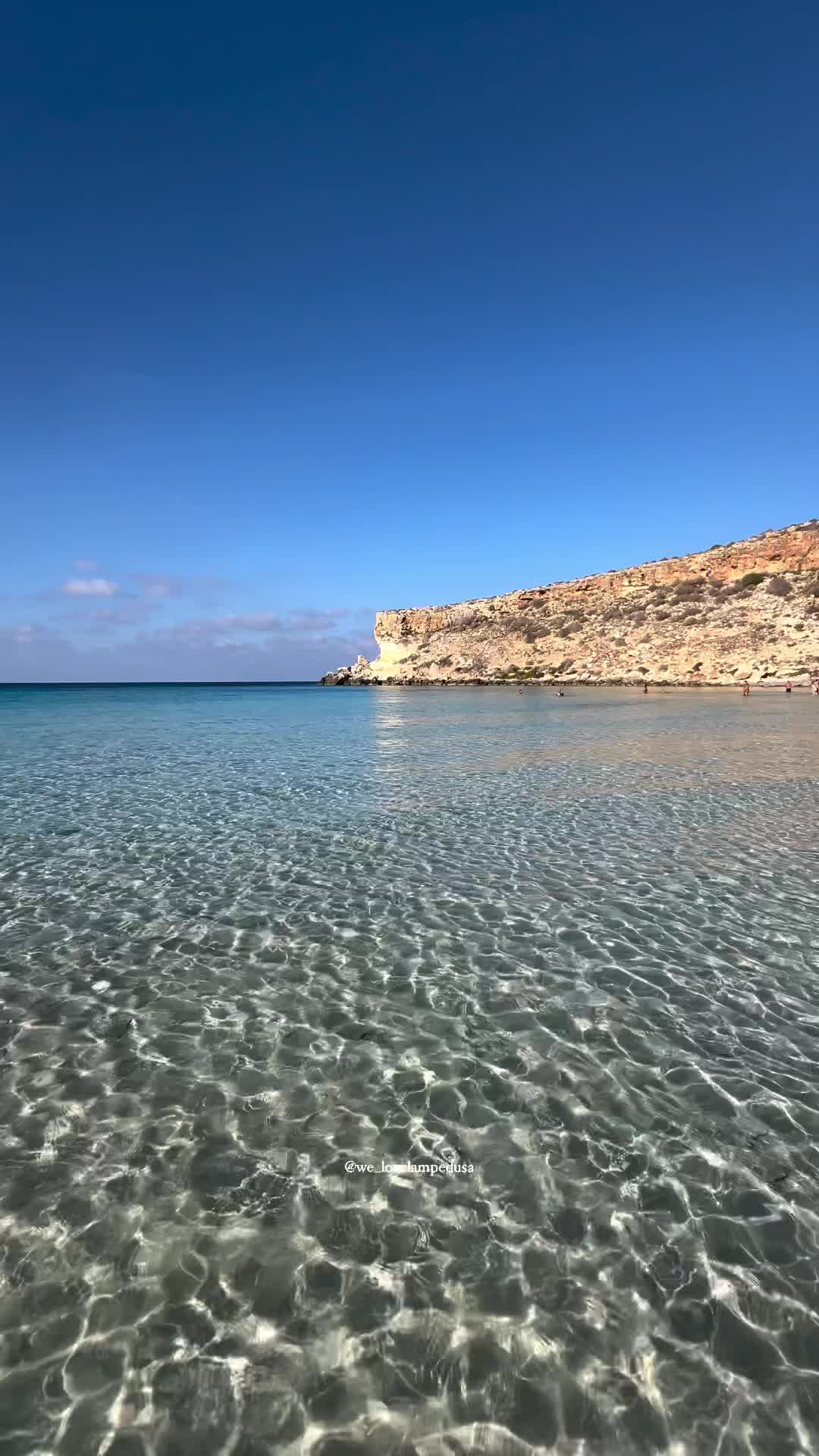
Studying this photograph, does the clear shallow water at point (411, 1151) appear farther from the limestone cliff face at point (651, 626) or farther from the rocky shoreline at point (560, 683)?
the limestone cliff face at point (651, 626)

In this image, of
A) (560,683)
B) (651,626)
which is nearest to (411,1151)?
(560,683)

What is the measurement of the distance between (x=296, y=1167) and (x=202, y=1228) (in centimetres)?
65

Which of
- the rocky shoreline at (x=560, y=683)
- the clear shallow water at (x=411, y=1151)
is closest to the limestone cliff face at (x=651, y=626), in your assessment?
the rocky shoreline at (x=560, y=683)

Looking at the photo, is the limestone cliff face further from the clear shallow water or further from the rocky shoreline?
the clear shallow water

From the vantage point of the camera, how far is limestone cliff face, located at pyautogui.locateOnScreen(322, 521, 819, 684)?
69.6 metres

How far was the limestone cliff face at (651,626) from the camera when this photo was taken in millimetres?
69562

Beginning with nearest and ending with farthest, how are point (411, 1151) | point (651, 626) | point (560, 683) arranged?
point (411, 1151), point (560, 683), point (651, 626)

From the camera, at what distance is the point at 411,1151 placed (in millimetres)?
4473

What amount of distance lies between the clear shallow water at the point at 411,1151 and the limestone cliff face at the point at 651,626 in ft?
211

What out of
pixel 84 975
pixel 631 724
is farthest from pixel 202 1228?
pixel 631 724

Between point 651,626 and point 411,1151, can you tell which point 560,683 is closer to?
point 651,626

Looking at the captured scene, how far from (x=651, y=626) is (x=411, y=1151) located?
276 feet

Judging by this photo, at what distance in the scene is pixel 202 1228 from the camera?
12.6 ft

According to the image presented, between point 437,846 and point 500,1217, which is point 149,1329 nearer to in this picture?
point 500,1217
